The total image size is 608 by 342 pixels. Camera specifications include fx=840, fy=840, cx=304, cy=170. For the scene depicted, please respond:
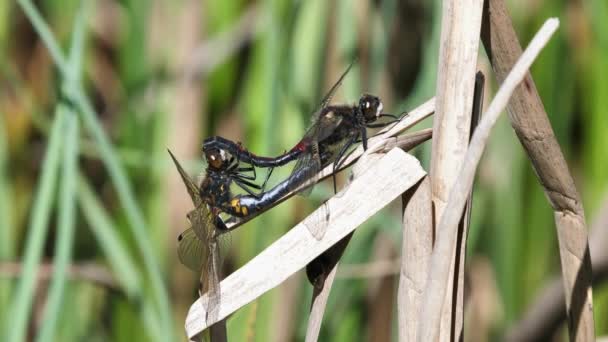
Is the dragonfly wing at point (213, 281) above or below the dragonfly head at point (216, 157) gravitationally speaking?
below

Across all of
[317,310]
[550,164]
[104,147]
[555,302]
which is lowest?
[555,302]

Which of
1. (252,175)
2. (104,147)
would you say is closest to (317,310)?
(104,147)

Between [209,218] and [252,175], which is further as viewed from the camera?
[252,175]

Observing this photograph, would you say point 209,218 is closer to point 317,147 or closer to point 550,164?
point 317,147

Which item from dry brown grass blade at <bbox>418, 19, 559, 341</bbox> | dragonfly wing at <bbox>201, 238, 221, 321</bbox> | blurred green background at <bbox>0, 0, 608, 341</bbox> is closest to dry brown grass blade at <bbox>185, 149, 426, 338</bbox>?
dragonfly wing at <bbox>201, 238, 221, 321</bbox>

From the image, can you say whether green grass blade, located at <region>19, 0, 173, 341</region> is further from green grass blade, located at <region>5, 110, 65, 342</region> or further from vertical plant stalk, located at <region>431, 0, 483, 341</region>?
vertical plant stalk, located at <region>431, 0, 483, 341</region>

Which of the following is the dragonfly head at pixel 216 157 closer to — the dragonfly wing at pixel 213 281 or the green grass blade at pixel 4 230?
the dragonfly wing at pixel 213 281

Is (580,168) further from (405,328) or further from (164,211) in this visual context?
(405,328)

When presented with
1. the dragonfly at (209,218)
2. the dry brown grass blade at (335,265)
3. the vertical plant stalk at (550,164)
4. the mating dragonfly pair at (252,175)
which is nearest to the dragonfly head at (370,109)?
the mating dragonfly pair at (252,175)
